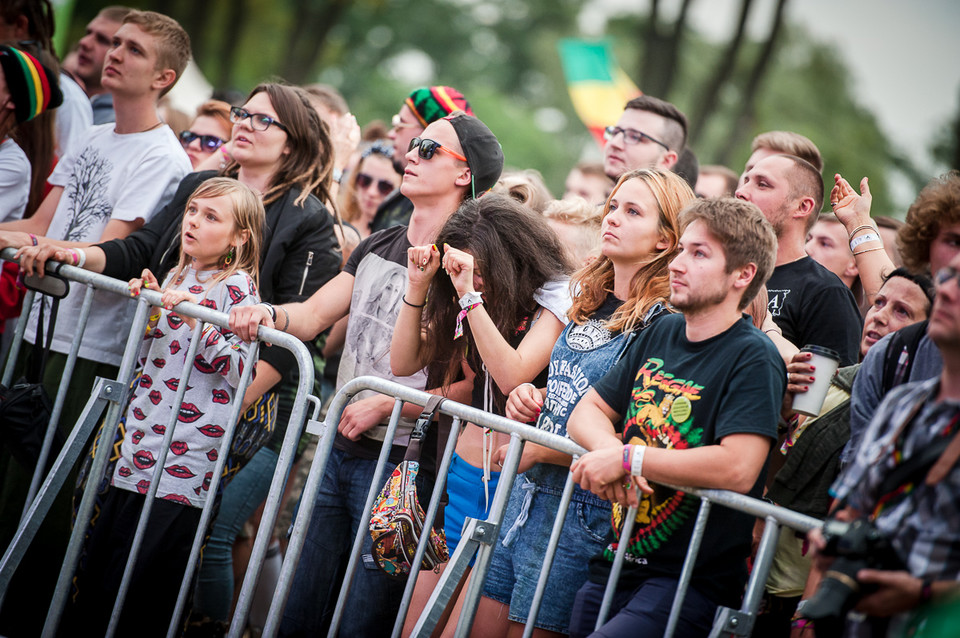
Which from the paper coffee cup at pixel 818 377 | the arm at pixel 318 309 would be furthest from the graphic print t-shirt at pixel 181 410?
the paper coffee cup at pixel 818 377

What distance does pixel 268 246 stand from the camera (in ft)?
14.0

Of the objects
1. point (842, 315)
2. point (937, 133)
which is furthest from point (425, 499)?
point (937, 133)

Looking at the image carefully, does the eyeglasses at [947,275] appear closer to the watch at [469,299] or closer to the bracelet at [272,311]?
the watch at [469,299]

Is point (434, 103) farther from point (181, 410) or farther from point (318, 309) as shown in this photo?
point (181, 410)

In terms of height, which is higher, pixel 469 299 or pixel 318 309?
pixel 469 299

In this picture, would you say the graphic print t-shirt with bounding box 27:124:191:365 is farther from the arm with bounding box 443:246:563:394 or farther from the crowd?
the arm with bounding box 443:246:563:394

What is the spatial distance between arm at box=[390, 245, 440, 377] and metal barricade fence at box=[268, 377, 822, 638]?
35 cm

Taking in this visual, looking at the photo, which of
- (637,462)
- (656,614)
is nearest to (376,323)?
(637,462)

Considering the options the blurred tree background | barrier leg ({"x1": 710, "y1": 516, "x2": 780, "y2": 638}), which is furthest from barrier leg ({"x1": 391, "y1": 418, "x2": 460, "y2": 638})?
the blurred tree background

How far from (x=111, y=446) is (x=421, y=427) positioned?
4.77ft

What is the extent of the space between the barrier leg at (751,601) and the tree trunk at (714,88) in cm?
1853

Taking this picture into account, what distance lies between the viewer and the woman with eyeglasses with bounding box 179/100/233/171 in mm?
5762

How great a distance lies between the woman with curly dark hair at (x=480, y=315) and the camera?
3485 millimetres

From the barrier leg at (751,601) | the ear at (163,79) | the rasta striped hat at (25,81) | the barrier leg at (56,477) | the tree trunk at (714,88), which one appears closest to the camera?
the barrier leg at (751,601)
